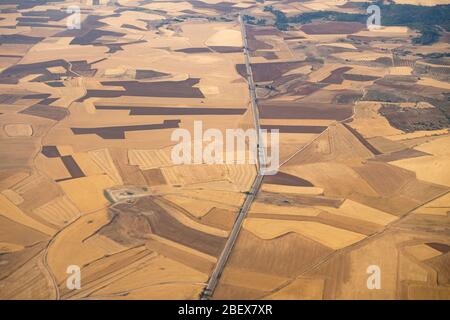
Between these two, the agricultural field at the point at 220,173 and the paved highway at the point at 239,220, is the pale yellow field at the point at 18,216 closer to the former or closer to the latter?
the agricultural field at the point at 220,173

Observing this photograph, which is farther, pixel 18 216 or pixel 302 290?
pixel 18 216

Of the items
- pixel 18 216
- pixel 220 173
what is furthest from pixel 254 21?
pixel 18 216

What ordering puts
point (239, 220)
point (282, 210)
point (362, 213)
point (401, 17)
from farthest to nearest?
point (401, 17) < point (282, 210) < point (362, 213) < point (239, 220)

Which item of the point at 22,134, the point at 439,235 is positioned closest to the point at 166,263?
the point at 439,235

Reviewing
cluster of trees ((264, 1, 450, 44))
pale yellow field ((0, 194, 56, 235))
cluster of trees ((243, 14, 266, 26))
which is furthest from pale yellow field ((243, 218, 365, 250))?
cluster of trees ((243, 14, 266, 26))

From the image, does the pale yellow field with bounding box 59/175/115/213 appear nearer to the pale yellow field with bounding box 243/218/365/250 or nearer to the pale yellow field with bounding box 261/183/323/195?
the pale yellow field with bounding box 243/218/365/250

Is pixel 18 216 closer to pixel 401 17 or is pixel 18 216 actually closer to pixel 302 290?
pixel 302 290
